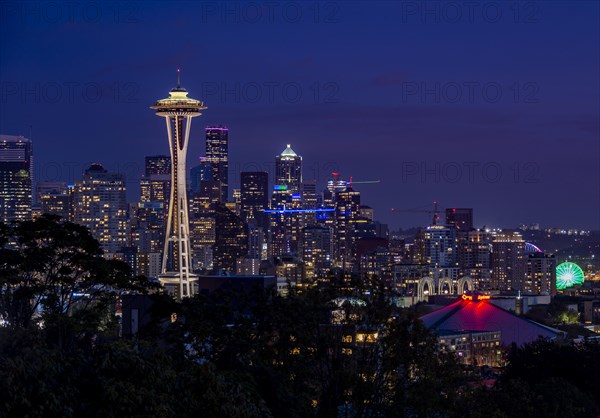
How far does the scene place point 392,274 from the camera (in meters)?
138

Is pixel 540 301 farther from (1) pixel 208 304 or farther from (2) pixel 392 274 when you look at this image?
(1) pixel 208 304

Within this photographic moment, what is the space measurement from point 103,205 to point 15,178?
14.2 metres

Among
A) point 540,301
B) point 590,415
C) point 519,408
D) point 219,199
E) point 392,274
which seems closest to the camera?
point 519,408

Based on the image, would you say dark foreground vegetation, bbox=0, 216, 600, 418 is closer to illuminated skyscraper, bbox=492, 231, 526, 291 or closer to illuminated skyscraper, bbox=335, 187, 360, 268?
illuminated skyscraper, bbox=492, 231, 526, 291

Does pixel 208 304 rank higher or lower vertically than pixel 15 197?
lower

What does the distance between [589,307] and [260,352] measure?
95305 millimetres

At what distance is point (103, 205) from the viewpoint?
13612 cm

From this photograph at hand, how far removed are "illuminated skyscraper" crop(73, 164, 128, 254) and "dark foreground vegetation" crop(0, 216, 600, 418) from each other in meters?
104

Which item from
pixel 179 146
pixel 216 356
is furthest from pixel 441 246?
pixel 216 356

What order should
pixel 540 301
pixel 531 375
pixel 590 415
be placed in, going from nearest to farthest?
pixel 590 415
pixel 531 375
pixel 540 301

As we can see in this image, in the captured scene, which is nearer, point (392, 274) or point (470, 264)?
point (392, 274)

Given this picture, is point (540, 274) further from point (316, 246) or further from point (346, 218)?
point (346, 218)

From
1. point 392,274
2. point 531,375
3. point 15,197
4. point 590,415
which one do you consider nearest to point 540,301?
point 392,274

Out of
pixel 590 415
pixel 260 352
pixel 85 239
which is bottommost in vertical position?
pixel 590 415
